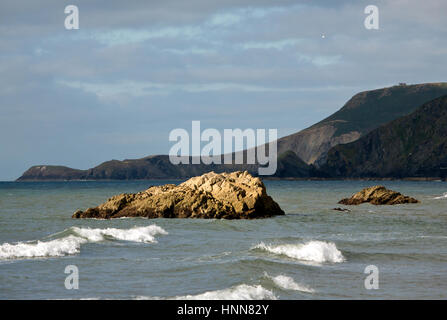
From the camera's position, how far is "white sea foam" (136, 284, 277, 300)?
17.2 m

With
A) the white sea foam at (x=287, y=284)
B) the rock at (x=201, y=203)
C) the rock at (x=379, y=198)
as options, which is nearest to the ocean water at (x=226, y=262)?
the white sea foam at (x=287, y=284)

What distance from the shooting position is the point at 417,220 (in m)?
44.0

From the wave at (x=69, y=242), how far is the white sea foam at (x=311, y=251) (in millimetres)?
7303

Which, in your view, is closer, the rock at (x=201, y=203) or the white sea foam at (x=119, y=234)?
the white sea foam at (x=119, y=234)

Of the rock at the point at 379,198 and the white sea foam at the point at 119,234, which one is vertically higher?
the white sea foam at the point at 119,234

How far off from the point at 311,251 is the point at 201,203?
69.8 feet

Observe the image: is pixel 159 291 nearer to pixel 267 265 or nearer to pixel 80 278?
pixel 80 278

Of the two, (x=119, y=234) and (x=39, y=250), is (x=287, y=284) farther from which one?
(x=119, y=234)

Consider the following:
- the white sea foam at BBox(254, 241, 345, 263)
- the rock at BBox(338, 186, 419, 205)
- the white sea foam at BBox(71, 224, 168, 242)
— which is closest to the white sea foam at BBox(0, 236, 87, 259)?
the white sea foam at BBox(71, 224, 168, 242)

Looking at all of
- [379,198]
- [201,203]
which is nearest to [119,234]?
[201,203]

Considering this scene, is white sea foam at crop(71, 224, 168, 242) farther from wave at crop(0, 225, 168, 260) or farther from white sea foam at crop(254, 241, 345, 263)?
white sea foam at crop(254, 241, 345, 263)

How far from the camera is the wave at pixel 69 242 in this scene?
82.7 feet

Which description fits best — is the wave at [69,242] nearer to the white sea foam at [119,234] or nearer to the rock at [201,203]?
the white sea foam at [119,234]

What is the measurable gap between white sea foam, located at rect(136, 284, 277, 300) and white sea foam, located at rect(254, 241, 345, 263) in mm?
6523
